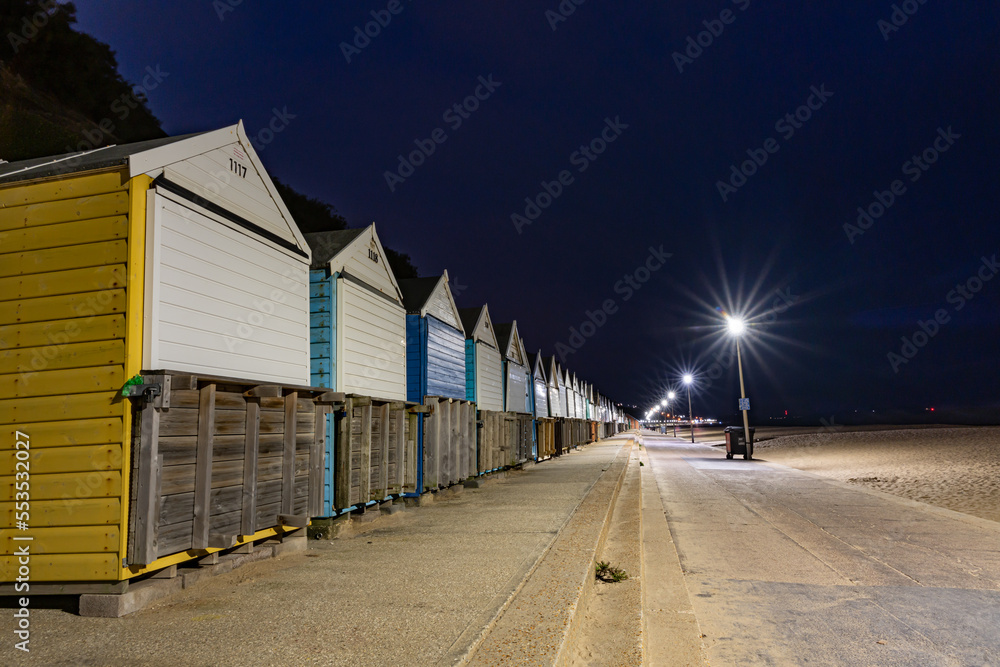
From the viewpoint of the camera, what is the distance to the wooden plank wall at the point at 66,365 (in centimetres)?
491

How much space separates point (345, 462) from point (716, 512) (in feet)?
26.1

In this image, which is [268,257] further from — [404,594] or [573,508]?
[573,508]

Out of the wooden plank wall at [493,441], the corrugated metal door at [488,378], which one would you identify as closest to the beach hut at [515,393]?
the wooden plank wall at [493,441]

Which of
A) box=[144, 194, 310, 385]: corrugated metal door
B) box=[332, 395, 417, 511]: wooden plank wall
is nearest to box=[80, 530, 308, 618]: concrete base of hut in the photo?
box=[332, 395, 417, 511]: wooden plank wall

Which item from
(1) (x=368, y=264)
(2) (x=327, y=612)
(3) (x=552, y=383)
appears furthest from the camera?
(3) (x=552, y=383)

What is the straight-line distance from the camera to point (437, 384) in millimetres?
13289

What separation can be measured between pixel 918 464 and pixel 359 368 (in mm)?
22848

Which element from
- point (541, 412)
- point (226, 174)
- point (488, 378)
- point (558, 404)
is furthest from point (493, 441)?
point (558, 404)

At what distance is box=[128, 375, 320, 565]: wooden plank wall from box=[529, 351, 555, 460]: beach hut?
18.3 metres

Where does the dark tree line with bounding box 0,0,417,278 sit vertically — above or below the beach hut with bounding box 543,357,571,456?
above

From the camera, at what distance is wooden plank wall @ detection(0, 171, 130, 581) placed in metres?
4.91

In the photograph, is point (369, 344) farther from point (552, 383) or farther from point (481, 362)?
point (552, 383)

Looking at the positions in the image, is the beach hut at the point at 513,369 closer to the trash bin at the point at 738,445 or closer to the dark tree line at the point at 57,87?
the dark tree line at the point at 57,87

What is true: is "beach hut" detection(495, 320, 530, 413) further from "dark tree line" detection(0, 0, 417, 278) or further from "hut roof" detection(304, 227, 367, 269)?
"hut roof" detection(304, 227, 367, 269)
